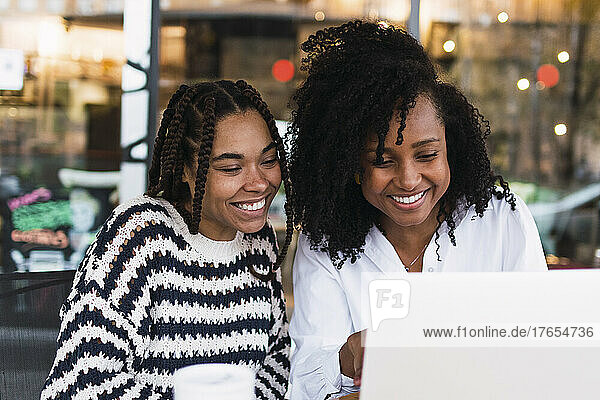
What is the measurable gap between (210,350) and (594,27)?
564cm

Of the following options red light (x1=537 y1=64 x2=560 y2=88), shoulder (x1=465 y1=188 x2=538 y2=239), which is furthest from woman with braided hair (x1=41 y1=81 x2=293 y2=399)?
red light (x1=537 y1=64 x2=560 y2=88)

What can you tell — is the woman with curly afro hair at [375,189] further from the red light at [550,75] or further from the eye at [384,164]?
the red light at [550,75]

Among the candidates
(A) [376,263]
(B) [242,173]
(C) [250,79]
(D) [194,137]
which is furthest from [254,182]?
(C) [250,79]

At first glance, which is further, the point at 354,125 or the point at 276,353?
the point at 276,353

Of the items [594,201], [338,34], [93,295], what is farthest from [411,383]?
[594,201]

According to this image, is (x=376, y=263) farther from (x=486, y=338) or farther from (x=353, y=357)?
(x=486, y=338)

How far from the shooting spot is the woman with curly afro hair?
1.51 m

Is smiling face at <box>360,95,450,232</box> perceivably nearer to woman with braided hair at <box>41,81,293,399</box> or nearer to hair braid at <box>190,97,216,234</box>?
woman with braided hair at <box>41,81,293,399</box>

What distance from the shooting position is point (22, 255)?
4664mm

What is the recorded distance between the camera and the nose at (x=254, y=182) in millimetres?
1493

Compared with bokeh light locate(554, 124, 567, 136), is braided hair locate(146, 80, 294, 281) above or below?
below

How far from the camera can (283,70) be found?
6457 millimetres

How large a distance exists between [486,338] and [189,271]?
824mm

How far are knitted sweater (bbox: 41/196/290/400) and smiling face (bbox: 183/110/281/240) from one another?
0.10 meters
